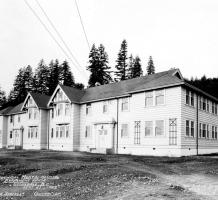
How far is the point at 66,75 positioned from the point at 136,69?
21.2 metres

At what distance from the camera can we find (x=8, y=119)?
56375 millimetres

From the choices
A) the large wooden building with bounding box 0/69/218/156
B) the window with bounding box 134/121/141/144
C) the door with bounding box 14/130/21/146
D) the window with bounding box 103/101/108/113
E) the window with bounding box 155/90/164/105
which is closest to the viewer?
the large wooden building with bounding box 0/69/218/156

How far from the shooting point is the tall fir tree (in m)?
76.7

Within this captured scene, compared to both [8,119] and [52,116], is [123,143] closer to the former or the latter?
[52,116]

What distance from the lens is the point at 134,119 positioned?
32.3 m

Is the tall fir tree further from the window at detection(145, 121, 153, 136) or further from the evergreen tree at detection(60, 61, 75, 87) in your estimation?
the window at detection(145, 121, 153, 136)

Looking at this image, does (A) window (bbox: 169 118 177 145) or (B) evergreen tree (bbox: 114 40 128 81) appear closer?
(A) window (bbox: 169 118 177 145)

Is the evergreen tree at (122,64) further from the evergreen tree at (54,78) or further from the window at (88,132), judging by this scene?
the window at (88,132)

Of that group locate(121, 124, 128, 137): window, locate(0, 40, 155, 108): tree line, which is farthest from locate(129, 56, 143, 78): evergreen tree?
locate(121, 124, 128, 137): window

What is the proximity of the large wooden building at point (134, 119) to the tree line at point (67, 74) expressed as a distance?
2953 centimetres

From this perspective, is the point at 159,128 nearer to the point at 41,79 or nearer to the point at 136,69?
the point at 136,69

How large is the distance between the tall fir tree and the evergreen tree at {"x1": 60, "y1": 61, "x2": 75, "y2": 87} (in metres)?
10.5

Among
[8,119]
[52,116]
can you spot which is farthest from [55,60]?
[52,116]

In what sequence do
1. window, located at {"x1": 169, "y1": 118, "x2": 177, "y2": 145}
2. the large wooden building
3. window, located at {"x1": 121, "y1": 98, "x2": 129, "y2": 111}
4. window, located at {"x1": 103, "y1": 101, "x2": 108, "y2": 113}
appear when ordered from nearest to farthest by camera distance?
window, located at {"x1": 169, "y1": 118, "x2": 177, "y2": 145} < the large wooden building < window, located at {"x1": 121, "y1": 98, "x2": 129, "y2": 111} < window, located at {"x1": 103, "y1": 101, "x2": 108, "y2": 113}
